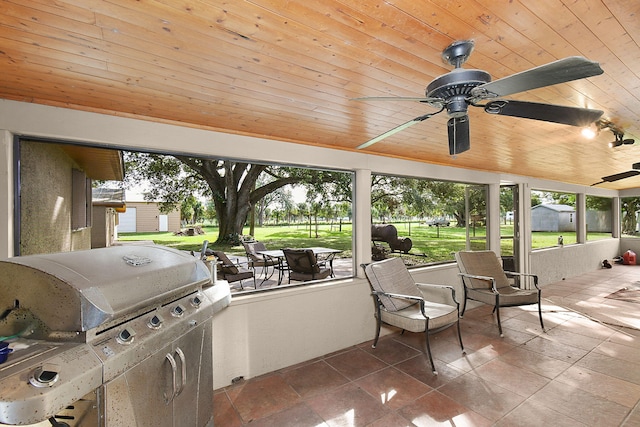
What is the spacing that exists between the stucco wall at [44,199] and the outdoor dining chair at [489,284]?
4.52 metres

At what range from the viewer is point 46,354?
95 cm

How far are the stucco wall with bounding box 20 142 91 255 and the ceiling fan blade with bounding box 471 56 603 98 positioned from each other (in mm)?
2887

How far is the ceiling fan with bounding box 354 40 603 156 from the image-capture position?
1.14m

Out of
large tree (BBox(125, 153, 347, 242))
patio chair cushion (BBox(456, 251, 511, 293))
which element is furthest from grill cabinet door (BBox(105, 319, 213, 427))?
large tree (BBox(125, 153, 347, 242))

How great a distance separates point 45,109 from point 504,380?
13.2ft

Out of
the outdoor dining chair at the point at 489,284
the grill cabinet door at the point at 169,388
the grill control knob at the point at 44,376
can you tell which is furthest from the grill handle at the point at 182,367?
the outdoor dining chair at the point at 489,284

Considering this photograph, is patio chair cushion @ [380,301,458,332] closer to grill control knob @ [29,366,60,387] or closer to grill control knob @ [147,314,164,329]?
grill control knob @ [147,314,164,329]

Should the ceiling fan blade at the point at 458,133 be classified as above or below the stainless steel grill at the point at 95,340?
above

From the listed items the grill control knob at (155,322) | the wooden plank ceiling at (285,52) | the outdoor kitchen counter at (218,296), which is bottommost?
the outdoor kitchen counter at (218,296)

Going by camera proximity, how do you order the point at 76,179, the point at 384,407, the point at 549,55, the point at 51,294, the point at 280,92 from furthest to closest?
the point at 76,179 → the point at 384,407 → the point at 280,92 → the point at 549,55 → the point at 51,294

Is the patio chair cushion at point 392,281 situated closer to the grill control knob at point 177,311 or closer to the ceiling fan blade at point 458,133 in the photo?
the ceiling fan blade at point 458,133

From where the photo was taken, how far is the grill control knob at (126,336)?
3.72 ft

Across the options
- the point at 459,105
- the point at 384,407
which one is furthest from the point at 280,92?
the point at 384,407

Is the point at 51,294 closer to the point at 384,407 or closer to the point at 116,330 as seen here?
the point at 116,330
